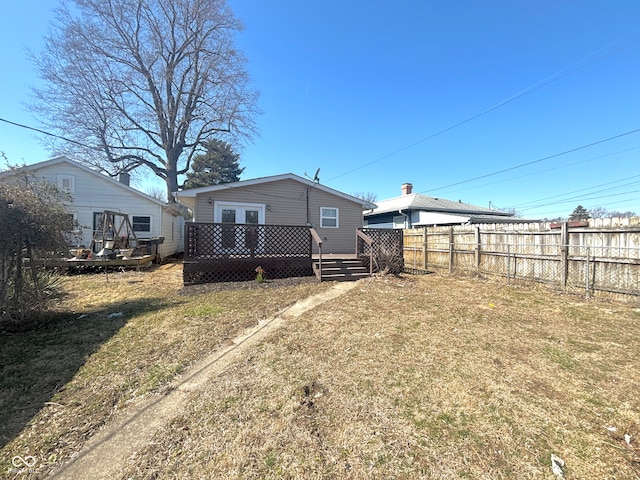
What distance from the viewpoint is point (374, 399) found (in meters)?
2.38

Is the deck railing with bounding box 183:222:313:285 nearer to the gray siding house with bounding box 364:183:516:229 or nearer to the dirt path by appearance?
the dirt path

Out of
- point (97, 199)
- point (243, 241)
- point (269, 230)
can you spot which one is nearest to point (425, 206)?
point (269, 230)

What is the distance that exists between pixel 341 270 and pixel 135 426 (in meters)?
6.74

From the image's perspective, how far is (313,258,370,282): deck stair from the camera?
815 cm

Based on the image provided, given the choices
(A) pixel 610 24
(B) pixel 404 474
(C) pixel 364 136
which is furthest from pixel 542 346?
(C) pixel 364 136

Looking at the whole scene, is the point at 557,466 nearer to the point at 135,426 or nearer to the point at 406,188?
the point at 135,426

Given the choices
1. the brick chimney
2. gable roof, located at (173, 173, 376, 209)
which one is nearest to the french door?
gable roof, located at (173, 173, 376, 209)

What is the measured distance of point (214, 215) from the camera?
10.4 meters

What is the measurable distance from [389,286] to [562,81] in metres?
14.1

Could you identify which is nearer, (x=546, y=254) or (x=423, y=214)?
(x=546, y=254)

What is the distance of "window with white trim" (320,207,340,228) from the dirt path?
29.3ft

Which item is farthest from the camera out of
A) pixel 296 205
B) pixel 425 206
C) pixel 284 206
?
pixel 425 206

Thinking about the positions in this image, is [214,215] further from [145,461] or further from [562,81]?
[562,81]

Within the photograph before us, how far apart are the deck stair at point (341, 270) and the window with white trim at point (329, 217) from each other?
336 centimetres
